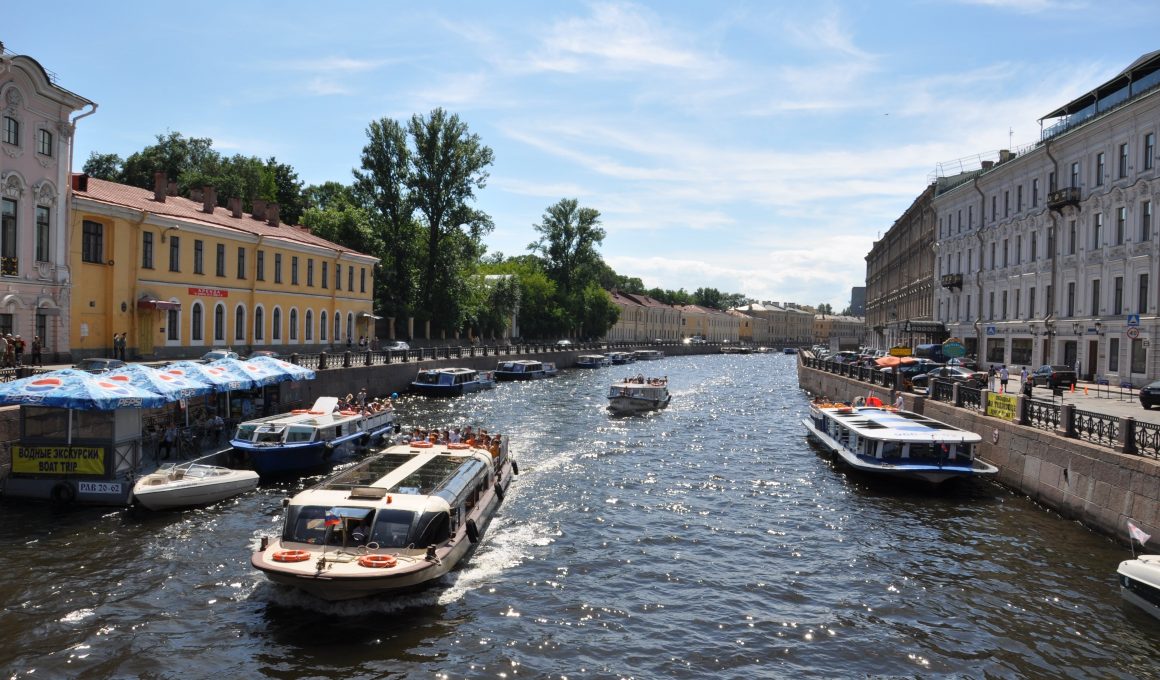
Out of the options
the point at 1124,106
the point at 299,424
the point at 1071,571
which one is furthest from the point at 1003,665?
the point at 1124,106

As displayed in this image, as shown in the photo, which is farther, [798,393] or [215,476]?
[798,393]

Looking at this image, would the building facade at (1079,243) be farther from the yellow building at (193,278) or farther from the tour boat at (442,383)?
the yellow building at (193,278)

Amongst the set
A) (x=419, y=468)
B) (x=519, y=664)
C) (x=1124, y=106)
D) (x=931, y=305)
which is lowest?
(x=519, y=664)

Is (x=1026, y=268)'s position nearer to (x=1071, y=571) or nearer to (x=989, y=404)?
(x=989, y=404)

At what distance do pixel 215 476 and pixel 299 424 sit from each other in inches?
159

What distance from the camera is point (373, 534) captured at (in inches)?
534

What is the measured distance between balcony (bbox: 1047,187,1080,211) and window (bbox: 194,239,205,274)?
140 ft

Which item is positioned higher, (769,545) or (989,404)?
(989,404)

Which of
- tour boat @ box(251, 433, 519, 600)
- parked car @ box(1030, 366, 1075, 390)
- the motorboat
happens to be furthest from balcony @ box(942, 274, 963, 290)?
tour boat @ box(251, 433, 519, 600)

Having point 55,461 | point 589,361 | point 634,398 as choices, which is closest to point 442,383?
point 634,398

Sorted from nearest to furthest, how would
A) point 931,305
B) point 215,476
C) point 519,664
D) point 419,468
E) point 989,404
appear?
point 519,664 < point 419,468 < point 215,476 < point 989,404 < point 931,305

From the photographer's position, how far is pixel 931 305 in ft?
206

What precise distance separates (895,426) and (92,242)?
32.7 m

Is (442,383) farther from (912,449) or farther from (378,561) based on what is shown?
(378,561)
